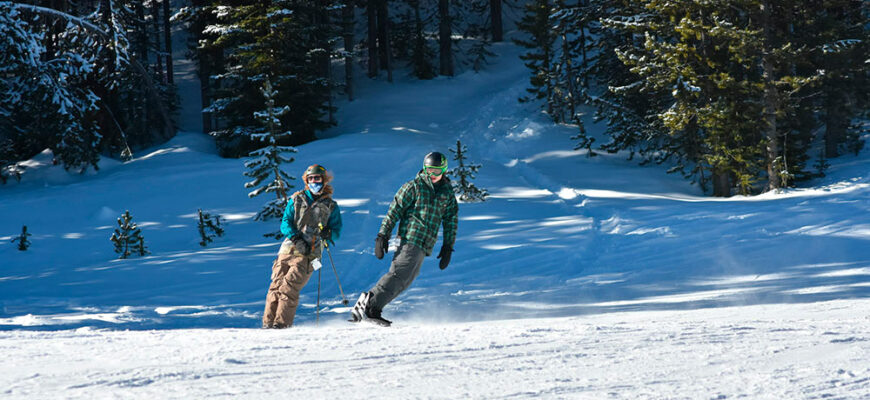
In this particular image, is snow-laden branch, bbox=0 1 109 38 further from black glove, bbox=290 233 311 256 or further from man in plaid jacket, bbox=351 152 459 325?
man in plaid jacket, bbox=351 152 459 325

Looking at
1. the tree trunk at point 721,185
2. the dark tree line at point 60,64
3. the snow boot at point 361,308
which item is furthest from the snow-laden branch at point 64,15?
the tree trunk at point 721,185

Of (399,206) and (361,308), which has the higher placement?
(399,206)

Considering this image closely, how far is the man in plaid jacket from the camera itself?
6477 millimetres

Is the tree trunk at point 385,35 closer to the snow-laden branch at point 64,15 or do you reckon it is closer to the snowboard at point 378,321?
the snow-laden branch at point 64,15

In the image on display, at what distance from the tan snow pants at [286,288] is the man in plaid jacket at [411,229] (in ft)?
2.52

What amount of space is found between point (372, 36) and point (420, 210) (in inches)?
1271

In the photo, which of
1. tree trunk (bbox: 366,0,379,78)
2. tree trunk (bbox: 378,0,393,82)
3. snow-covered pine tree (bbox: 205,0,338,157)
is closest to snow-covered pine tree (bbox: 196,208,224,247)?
snow-covered pine tree (bbox: 205,0,338,157)

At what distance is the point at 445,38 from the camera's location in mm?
37438

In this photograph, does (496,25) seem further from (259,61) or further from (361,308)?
(361,308)

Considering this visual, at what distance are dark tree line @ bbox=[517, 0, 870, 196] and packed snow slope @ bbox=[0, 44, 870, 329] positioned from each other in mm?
1230

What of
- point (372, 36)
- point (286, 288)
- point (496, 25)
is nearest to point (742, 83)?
point (286, 288)

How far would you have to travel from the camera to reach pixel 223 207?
54.4ft

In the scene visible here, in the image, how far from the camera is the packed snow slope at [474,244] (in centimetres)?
871

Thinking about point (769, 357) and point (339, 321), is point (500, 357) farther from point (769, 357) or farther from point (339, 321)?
point (339, 321)
